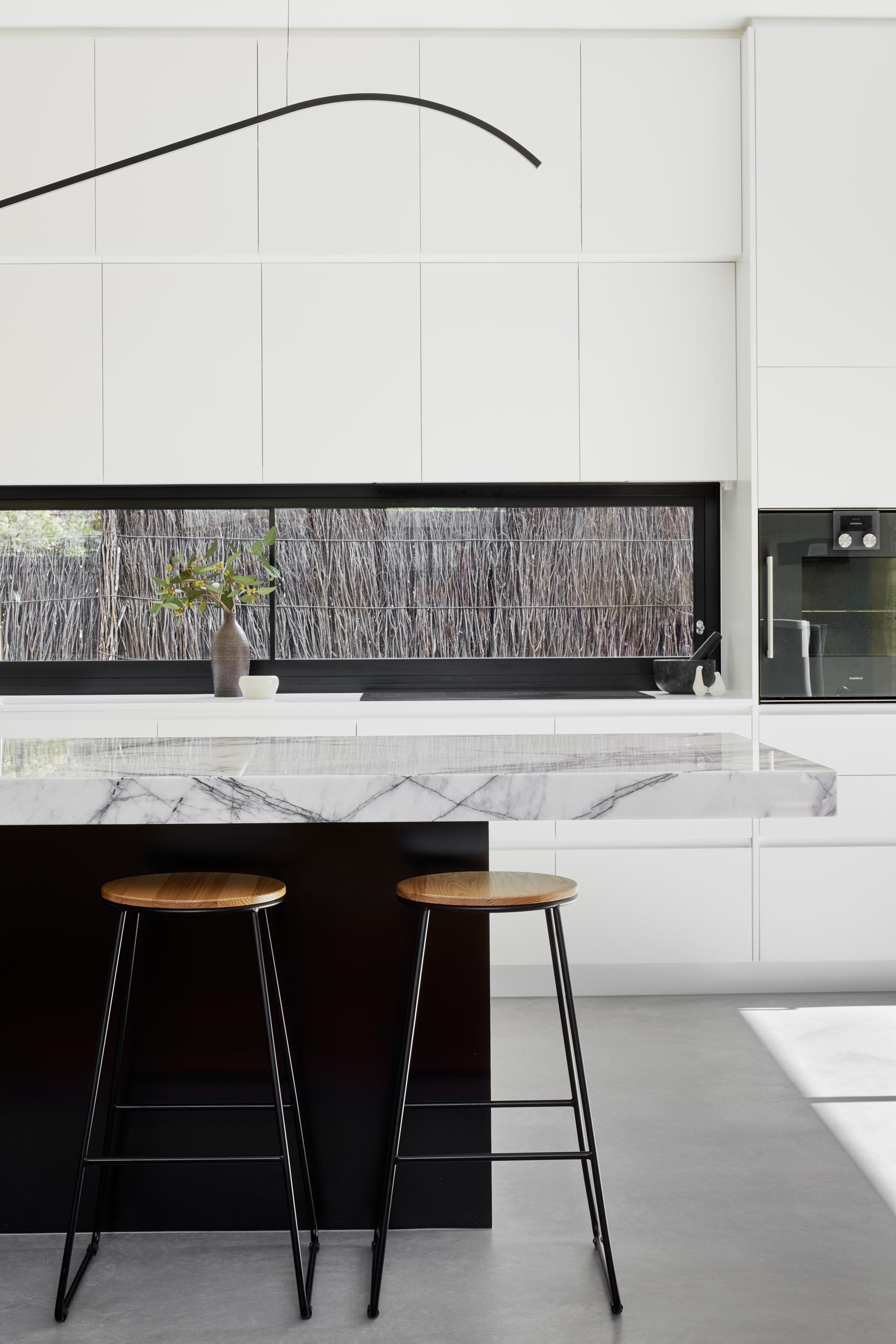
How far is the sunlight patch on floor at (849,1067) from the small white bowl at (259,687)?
6.56 feet

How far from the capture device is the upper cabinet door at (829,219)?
4.05m

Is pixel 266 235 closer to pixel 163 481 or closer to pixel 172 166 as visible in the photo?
pixel 172 166

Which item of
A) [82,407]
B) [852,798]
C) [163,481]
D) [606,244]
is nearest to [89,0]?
[82,407]

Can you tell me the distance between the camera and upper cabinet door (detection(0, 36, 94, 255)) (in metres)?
4.08

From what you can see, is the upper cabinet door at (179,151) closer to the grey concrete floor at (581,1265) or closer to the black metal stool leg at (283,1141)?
the black metal stool leg at (283,1141)

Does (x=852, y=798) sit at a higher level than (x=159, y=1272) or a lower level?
higher

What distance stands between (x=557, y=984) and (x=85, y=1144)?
3.10ft

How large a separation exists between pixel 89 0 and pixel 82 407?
136 centimetres

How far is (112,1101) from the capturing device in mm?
2352

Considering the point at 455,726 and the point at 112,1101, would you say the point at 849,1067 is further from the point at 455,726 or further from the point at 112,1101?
the point at 112,1101

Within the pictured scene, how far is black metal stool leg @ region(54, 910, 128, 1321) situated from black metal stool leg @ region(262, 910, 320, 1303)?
28cm

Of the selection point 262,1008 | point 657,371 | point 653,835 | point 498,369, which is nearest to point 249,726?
point 653,835

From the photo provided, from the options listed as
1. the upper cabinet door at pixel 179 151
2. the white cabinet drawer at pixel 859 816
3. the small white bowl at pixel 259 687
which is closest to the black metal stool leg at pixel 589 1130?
the white cabinet drawer at pixel 859 816

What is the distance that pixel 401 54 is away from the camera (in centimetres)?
410
